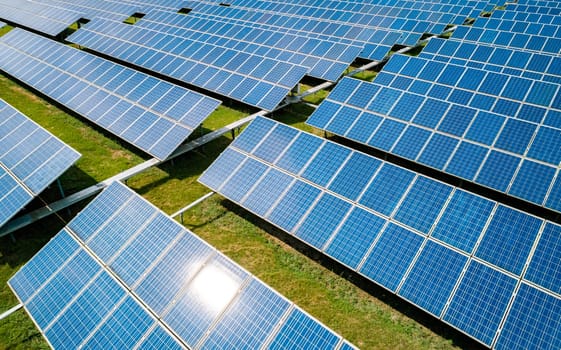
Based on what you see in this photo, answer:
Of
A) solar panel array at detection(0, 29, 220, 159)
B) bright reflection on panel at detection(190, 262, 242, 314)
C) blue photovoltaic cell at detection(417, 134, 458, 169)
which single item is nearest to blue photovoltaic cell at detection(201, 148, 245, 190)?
solar panel array at detection(0, 29, 220, 159)

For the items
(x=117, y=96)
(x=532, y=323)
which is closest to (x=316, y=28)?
(x=117, y=96)

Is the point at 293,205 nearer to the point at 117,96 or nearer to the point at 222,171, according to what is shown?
the point at 222,171

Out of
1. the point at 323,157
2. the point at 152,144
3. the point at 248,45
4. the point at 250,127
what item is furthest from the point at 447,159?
the point at 248,45

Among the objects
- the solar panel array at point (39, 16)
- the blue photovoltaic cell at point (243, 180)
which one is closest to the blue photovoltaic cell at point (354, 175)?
the blue photovoltaic cell at point (243, 180)

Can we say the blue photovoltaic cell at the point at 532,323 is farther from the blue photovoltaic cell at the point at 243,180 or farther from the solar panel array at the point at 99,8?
the solar panel array at the point at 99,8

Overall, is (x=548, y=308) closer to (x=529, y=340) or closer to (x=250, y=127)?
(x=529, y=340)

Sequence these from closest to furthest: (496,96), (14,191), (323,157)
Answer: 1. (14,191)
2. (323,157)
3. (496,96)
